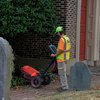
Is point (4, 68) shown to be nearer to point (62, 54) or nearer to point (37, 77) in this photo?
point (62, 54)

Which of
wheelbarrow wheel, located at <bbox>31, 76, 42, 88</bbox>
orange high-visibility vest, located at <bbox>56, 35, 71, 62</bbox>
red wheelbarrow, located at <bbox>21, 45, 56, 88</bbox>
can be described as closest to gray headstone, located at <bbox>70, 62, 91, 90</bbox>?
orange high-visibility vest, located at <bbox>56, 35, 71, 62</bbox>

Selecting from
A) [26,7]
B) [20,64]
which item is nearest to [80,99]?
[26,7]

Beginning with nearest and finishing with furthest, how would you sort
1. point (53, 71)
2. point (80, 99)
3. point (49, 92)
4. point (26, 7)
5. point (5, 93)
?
1. point (5, 93)
2. point (80, 99)
3. point (49, 92)
4. point (26, 7)
5. point (53, 71)

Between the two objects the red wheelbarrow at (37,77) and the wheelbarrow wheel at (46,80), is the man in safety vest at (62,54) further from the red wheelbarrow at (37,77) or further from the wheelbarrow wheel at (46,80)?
the wheelbarrow wheel at (46,80)

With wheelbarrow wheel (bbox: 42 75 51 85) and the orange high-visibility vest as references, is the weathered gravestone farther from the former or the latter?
wheelbarrow wheel (bbox: 42 75 51 85)

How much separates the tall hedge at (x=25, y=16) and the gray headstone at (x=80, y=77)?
6.57 ft

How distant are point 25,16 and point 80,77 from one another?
2511 millimetres

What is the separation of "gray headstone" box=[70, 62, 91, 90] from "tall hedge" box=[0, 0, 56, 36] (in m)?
2.00

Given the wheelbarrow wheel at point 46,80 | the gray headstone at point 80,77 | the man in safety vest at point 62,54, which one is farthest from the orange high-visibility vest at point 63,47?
the wheelbarrow wheel at point 46,80

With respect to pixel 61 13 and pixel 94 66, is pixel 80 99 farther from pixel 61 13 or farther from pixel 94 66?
pixel 94 66

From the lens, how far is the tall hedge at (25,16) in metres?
12.3

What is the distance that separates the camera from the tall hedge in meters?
12.3

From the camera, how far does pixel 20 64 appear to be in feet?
50.4

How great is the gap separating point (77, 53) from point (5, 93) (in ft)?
27.5
